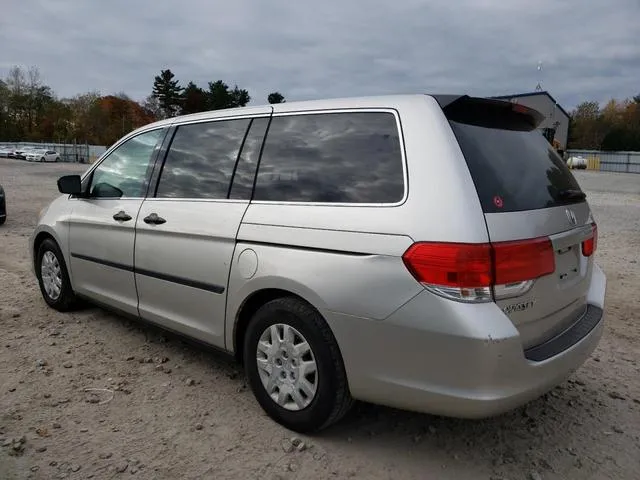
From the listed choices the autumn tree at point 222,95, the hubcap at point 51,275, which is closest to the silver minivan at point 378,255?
the hubcap at point 51,275

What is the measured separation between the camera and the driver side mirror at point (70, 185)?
451 centimetres

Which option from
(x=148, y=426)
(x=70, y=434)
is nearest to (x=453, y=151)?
(x=148, y=426)

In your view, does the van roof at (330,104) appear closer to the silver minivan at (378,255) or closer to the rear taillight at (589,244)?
the silver minivan at (378,255)

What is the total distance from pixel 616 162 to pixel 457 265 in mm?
60600

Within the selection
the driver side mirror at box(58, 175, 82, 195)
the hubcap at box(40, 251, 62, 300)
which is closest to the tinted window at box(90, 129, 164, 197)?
the driver side mirror at box(58, 175, 82, 195)

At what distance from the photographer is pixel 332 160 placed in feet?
9.70

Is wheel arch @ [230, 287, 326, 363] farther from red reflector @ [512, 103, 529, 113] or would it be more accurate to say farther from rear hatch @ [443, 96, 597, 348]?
red reflector @ [512, 103, 529, 113]

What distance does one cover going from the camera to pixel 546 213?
2744 millimetres

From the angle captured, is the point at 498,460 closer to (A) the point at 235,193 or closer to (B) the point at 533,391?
(B) the point at 533,391

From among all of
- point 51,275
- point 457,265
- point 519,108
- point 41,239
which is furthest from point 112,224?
point 519,108

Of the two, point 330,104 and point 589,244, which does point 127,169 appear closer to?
point 330,104

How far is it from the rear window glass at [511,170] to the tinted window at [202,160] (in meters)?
1.48

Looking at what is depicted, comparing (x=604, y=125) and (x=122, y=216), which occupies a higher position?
(x=604, y=125)

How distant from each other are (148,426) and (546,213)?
2.46 metres
